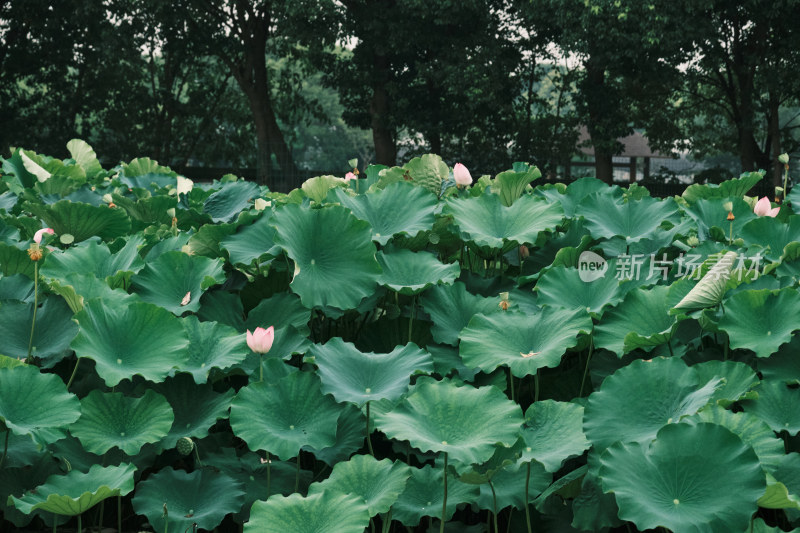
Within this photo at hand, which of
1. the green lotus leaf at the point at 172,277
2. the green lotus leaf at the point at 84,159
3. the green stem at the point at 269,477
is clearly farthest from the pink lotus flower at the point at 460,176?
the green lotus leaf at the point at 84,159

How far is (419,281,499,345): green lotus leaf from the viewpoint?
166 cm

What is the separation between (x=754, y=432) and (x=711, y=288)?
0.30 m

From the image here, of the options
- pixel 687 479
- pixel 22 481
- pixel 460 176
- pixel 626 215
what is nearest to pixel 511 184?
pixel 460 176

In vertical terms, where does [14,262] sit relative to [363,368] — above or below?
above

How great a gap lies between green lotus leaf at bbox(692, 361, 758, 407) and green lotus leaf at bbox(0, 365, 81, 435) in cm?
106

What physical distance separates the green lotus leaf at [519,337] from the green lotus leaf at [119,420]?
57 cm

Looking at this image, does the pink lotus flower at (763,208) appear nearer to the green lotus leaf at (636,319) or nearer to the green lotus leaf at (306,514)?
the green lotus leaf at (636,319)

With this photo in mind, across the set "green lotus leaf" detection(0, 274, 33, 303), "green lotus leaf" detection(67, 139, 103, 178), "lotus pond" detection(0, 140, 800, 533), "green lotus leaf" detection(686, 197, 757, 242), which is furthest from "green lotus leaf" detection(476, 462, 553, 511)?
"green lotus leaf" detection(67, 139, 103, 178)

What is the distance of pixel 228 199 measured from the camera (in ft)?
7.68

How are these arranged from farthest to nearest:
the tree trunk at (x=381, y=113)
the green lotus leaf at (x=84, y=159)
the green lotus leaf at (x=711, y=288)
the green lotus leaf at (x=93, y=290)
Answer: the tree trunk at (x=381, y=113) < the green lotus leaf at (x=84, y=159) < the green lotus leaf at (x=93, y=290) < the green lotus leaf at (x=711, y=288)

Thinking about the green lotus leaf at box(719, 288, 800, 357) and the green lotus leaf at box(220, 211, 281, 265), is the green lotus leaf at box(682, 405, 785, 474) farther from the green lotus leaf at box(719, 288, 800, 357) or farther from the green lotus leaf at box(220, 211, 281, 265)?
the green lotus leaf at box(220, 211, 281, 265)

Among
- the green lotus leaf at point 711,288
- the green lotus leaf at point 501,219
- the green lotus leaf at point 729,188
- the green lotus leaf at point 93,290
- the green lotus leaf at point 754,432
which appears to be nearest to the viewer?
the green lotus leaf at point 754,432

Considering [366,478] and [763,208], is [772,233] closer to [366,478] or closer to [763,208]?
[763,208]

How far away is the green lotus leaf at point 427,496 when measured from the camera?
52.8 inches
